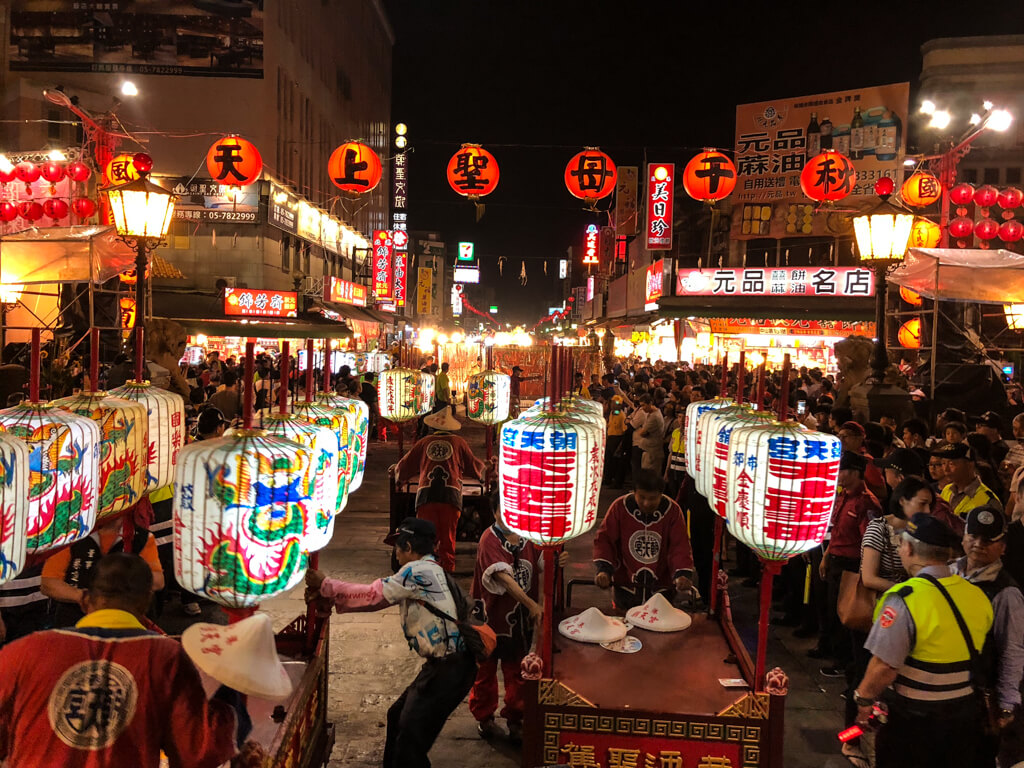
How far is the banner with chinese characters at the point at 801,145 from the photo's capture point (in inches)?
957

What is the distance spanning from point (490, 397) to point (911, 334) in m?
9.56

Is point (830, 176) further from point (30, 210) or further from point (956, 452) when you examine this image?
point (30, 210)

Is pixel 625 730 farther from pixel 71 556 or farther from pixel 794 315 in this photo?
pixel 794 315

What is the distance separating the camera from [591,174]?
13914 millimetres

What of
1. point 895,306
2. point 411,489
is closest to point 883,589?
point 411,489

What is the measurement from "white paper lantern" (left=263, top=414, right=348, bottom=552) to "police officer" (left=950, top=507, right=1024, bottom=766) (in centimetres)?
347

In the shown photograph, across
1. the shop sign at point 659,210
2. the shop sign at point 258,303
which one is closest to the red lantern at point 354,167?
the shop sign at point 258,303

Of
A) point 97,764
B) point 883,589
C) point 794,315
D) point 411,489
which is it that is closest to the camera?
point 97,764

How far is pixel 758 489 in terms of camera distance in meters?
4.28

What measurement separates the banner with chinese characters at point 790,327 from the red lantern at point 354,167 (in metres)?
13.5

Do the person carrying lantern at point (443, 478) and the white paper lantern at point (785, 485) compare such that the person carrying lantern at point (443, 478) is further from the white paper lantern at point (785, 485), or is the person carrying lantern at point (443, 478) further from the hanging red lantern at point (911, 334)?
the hanging red lantern at point (911, 334)

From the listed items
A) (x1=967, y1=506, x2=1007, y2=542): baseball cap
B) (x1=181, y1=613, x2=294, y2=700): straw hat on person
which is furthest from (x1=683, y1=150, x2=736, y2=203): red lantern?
(x1=181, y1=613, x2=294, y2=700): straw hat on person

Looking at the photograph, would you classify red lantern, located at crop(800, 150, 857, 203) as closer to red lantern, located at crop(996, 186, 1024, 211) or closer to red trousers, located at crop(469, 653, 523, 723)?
red lantern, located at crop(996, 186, 1024, 211)

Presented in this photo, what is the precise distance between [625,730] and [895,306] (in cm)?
1798
